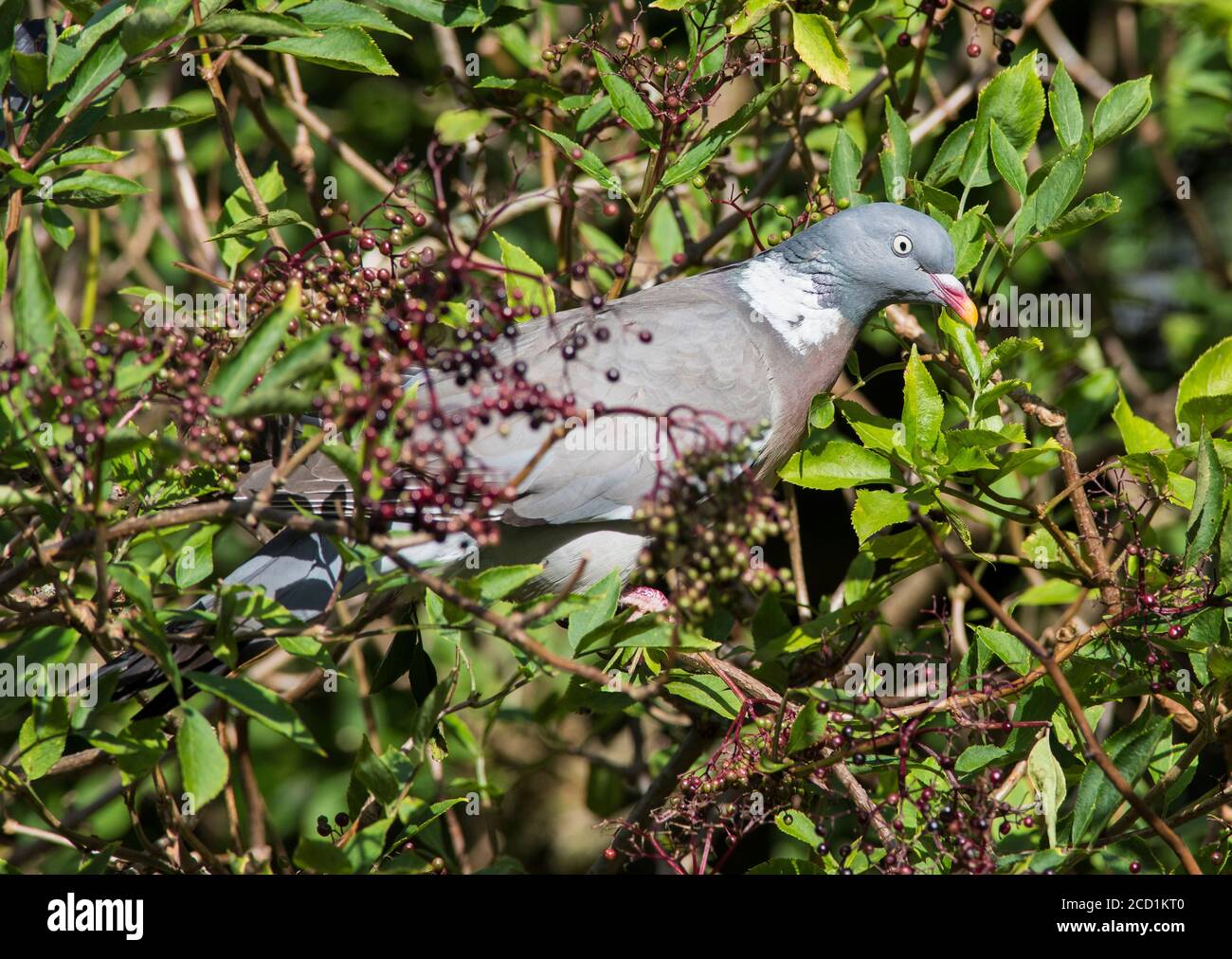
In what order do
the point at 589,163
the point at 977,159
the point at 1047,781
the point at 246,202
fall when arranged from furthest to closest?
the point at 246,202, the point at 977,159, the point at 589,163, the point at 1047,781

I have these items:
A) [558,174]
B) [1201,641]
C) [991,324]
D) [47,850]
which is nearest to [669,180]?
[991,324]

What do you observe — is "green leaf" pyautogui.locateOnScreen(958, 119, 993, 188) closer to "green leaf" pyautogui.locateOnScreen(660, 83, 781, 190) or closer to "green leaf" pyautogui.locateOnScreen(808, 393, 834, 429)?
"green leaf" pyautogui.locateOnScreen(660, 83, 781, 190)

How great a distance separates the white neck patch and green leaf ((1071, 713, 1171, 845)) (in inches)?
54.8

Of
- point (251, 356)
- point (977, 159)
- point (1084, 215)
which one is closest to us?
point (251, 356)

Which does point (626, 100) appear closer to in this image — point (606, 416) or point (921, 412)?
point (606, 416)

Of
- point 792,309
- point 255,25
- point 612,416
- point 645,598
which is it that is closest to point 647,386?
point 612,416

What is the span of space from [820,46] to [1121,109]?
702 mm

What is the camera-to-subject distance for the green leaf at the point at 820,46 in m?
2.71

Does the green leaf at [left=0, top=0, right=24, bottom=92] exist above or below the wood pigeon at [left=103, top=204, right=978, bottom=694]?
above

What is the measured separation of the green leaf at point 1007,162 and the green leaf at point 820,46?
0.40 metres

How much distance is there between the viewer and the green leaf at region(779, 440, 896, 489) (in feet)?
8.78

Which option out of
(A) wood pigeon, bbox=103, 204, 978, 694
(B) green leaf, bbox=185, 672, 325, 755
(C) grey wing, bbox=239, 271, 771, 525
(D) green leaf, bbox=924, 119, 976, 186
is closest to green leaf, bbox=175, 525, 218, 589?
(A) wood pigeon, bbox=103, 204, 978, 694

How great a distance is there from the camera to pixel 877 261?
3281 millimetres

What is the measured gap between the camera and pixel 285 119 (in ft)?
16.1
